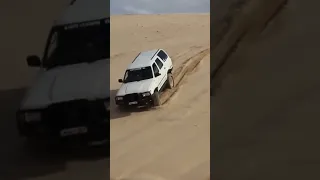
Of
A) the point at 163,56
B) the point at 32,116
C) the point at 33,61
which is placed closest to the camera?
the point at 32,116

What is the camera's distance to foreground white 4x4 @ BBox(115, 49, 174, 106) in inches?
121

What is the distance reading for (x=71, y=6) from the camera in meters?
3.06

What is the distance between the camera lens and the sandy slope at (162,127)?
3.02 meters

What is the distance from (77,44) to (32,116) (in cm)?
59

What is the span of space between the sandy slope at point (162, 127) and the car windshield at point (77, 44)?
0.47 ft

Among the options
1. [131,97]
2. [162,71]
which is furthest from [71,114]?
[162,71]

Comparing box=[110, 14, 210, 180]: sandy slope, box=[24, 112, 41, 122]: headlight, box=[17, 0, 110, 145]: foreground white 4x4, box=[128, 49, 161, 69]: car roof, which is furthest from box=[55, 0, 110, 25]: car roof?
box=[24, 112, 41, 122]: headlight

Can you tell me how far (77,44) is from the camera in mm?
3145

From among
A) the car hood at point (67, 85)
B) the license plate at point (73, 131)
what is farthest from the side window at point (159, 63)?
the license plate at point (73, 131)

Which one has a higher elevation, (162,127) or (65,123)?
(65,123)
